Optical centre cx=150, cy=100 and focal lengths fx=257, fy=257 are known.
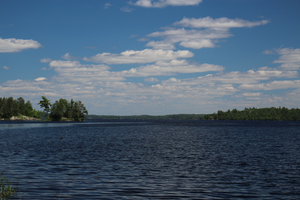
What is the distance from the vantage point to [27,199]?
730 inches

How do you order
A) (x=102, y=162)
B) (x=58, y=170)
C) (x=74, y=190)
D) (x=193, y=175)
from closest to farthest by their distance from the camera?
1. (x=74, y=190)
2. (x=193, y=175)
3. (x=58, y=170)
4. (x=102, y=162)

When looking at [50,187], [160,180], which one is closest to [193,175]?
[160,180]

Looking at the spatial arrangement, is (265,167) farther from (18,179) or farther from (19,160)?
(19,160)

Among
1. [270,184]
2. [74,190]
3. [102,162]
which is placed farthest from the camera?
[102,162]

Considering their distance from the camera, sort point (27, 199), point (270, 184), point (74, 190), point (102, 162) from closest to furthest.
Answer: point (27, 199) → point (74, 190) → point (270, 184) → point (102, 162)

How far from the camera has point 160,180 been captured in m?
24.8

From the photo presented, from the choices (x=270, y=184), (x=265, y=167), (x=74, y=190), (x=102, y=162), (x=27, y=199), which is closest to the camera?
(x=27, y=199)

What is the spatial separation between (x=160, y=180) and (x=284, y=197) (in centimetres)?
1061

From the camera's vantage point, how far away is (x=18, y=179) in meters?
24.8

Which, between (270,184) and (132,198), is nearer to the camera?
(132,198)

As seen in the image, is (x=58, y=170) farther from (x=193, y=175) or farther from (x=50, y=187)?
(x=193, y=175)

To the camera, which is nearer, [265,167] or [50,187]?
[50,187]

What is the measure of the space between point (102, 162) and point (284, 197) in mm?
23088

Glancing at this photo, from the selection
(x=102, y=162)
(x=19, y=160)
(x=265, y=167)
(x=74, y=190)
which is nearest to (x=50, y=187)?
(x=74, y=190)
